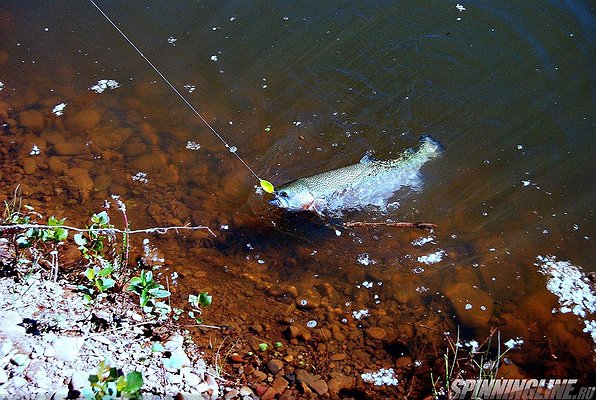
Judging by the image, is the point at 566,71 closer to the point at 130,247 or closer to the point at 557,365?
the point at 557,365

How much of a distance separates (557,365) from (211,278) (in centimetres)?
306

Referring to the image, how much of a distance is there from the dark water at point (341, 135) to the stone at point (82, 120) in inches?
1.6

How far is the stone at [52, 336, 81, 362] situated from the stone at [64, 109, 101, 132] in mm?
3638

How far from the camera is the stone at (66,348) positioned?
11.3 feet

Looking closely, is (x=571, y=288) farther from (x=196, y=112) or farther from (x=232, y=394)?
(x=196, y=112)

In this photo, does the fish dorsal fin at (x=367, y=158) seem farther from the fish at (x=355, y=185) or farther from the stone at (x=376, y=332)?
the stone at (x=376, y=332)

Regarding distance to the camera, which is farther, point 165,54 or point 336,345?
point 165,54

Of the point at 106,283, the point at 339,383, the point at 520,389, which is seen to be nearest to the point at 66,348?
the point at 106,283

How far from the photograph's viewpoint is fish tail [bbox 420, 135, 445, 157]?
21.2 feet

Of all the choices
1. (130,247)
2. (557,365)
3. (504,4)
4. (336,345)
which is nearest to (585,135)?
(504,4)

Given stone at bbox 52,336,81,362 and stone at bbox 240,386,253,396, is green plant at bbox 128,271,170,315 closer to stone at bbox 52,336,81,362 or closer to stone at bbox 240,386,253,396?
stone at bbox 52,336,81,362

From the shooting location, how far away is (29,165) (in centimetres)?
595

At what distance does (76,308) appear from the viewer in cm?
388

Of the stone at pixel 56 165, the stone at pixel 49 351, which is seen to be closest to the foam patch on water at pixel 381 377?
the stone at pixel 49 351
